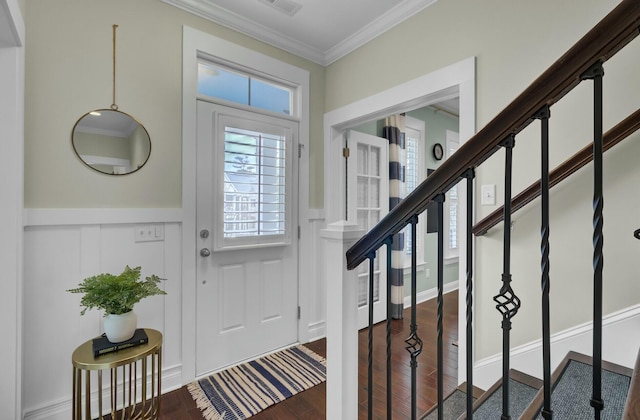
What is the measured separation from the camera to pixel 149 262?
2.08 metres

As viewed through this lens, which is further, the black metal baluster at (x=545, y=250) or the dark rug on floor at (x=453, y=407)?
the dark rug on floor at (x=453, y=407)

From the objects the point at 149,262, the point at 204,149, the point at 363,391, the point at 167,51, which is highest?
the point at 167,51

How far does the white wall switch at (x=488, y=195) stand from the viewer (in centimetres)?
183

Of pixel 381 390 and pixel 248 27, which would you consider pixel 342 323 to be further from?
pixel 248 27

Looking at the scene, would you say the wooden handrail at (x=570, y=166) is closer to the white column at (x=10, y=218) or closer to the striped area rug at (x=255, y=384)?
the striped area rug at (x=255, y=384)

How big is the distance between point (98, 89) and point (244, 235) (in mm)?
1344

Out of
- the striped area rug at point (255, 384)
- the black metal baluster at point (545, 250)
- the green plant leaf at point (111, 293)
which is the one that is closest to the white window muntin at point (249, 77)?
the green plant leaf at point (111, 293)

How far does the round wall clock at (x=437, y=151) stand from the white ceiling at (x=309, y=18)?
2.02 meters

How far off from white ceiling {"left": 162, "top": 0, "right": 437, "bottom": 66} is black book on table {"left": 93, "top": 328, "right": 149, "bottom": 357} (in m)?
2.17

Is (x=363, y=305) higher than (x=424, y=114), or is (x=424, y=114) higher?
(x=424, y=114)

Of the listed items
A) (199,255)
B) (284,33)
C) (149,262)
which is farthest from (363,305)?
(284,33)

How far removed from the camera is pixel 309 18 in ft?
7.96

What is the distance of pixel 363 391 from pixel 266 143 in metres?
2.01

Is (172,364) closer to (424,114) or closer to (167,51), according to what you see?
(167,51)
